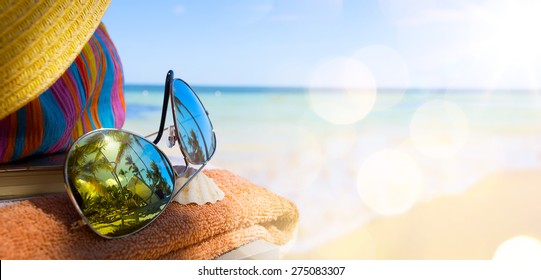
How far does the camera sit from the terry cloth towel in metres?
0.34

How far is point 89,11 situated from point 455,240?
0.94 metres

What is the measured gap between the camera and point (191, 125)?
0.51 meters

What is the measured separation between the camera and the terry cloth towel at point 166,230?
342 mm

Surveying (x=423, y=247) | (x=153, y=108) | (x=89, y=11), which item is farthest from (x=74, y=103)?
(x=153, y=108)

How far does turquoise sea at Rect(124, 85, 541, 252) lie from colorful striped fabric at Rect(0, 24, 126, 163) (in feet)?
0.40

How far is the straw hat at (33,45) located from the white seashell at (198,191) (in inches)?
5.9

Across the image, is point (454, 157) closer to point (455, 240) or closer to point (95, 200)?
point (455, 240)

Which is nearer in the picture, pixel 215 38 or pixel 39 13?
pixel 39 13

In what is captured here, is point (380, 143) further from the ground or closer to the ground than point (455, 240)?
further from the ground

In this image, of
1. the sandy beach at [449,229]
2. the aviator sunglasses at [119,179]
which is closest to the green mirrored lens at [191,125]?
the aviator sunglasses at [119,179]

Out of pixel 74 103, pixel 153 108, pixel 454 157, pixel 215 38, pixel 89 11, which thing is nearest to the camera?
pixel 89 11
